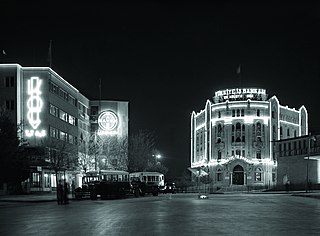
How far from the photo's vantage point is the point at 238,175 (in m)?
133

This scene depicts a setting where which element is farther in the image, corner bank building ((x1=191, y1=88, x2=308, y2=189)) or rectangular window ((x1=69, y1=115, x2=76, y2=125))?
corner bank building ((x1=191, y1=88, x2=308, y2=189))

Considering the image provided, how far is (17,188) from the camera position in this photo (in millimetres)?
70812

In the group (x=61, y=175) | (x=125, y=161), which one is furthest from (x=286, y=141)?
(x=61, y=175)

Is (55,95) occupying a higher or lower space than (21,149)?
higher

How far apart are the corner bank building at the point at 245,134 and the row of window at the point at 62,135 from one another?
38457mm

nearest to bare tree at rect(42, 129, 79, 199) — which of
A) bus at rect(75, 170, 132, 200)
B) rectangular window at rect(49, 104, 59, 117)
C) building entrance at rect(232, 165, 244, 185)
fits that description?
rectangular window at rect(49, 104, 59, 117)

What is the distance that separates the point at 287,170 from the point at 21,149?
47.7 m

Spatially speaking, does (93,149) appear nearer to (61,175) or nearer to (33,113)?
(61,175)

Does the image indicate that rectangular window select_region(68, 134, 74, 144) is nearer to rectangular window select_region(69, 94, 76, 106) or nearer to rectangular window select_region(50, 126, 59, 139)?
rectangular window select_region(69, 94, 76, 106)

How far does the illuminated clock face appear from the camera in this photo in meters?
125

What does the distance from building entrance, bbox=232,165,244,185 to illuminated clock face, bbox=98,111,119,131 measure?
29115 mm

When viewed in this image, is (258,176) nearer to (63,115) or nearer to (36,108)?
(63,115)

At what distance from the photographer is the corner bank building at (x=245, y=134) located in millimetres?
131750

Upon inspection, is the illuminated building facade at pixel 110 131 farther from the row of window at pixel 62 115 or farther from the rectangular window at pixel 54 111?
the rectangular window at pixel 54 111
